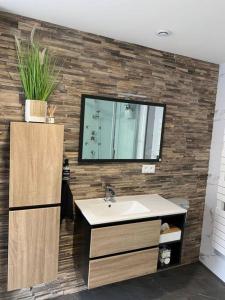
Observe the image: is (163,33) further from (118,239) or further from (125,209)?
(118,239)

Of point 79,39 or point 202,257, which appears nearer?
point 79,39

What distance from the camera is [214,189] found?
293 cm

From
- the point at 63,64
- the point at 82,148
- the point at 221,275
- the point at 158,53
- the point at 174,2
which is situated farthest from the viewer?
the point at 221,275

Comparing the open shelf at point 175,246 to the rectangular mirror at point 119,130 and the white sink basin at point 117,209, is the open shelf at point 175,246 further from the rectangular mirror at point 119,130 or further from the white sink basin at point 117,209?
the rectangular mirror at point 119,130

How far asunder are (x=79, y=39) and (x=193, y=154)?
179 cm

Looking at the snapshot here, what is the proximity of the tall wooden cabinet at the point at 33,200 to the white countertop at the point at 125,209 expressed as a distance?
1.06 feet

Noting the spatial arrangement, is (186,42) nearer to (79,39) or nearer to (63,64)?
(79,39)

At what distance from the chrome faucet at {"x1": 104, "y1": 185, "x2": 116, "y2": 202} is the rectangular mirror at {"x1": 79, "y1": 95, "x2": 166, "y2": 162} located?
282 mm

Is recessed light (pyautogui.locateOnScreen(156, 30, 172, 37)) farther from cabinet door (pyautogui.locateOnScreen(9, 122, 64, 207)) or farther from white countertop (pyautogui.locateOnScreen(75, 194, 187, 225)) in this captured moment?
white countertop (pyautogui.locateOnScreen(75, 194, 187, 225))

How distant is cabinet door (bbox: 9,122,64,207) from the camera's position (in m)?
1.75

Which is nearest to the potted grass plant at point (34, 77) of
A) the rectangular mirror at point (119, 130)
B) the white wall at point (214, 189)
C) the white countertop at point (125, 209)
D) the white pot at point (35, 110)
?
the white pot at point (35, 110)

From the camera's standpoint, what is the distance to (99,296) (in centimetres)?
236

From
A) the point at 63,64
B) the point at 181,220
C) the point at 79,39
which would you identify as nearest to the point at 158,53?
the point at 79,39

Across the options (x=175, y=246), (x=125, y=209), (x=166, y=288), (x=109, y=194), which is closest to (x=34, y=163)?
(x=109, y=194)
